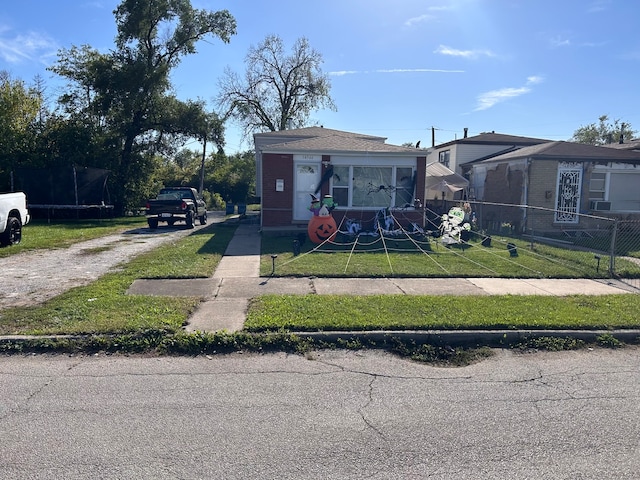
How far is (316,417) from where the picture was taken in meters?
3.82

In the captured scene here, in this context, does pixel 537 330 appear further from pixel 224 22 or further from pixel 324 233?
pixel 224 22

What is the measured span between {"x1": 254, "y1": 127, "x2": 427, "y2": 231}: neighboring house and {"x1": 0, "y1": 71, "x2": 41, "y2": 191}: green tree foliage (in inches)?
648

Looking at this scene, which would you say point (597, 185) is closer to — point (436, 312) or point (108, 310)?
point (436, 312)

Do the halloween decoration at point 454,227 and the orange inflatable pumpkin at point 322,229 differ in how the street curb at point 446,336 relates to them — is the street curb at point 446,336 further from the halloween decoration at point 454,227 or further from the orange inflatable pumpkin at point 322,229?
the halloween decoration at point 454,227

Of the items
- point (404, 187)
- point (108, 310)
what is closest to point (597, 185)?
point (404, 187)

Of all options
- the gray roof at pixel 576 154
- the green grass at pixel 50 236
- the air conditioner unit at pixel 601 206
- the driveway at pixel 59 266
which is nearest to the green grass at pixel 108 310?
the driveway at pixel 59 266

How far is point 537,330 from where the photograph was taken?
5.97 meters

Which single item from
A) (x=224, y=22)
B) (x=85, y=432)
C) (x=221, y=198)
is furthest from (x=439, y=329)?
(x=221, y=198)

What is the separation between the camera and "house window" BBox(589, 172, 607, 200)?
1869 cm

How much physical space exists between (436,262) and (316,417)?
769 cm

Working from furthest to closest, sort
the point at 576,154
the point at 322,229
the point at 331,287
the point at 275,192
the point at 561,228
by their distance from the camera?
the point at 561,228, the point at 576,154, the point at 275,192, the point at 322,229, the point at 331,287

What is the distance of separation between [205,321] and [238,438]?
9.49 ft

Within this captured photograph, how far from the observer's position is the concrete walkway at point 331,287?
7613 millimetres

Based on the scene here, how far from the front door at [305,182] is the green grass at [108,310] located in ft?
22.9
